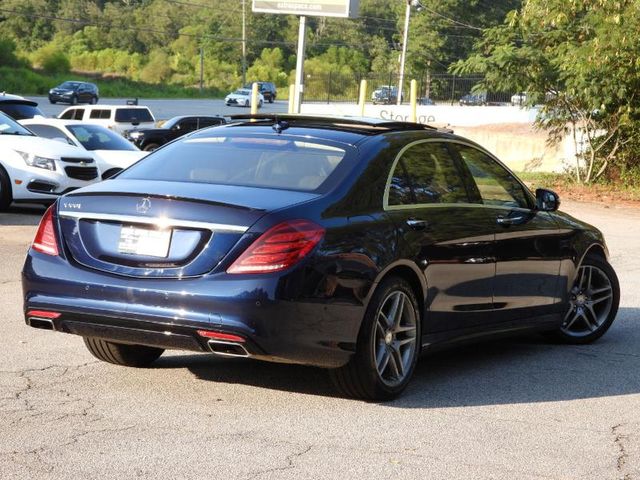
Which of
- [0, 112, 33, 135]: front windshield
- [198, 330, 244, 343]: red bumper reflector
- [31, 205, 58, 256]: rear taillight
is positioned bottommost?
[0, 112, 33, 135]: front windshield

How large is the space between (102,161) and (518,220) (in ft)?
44.4

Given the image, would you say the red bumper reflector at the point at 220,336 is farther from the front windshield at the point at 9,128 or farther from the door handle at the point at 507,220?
the front windshield at the point at 9,128

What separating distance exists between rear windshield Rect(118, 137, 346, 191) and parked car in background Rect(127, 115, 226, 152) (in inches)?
1142

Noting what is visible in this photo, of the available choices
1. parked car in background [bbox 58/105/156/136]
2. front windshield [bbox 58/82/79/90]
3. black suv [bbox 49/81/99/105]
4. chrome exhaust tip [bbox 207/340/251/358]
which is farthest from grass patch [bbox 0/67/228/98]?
chrome exhaust tip [bbox 207/340/251/358]

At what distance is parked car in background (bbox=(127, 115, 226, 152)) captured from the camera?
3747 centimetres

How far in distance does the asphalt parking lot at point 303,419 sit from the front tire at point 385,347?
11cm

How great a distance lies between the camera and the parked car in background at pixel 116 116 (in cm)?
3903

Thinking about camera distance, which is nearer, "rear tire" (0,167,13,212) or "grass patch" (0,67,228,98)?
"rear tire" (0,167,13,212)

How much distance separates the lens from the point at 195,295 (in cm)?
624

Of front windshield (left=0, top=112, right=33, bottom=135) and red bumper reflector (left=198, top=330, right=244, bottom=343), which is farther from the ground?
red bumper reflector (left=198, top=330, right=244, bottom=343)

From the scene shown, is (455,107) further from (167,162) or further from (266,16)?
(266,16)

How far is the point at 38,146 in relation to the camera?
18500 mm

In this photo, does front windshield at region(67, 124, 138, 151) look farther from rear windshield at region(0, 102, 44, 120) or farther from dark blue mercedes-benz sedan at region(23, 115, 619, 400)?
dark blue mercedes-benz sedan at region(23, 115, 619, 400)

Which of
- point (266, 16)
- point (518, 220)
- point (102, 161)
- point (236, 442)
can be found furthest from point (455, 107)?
point (266, 16)
